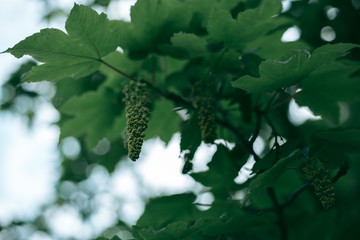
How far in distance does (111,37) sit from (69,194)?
166 inches

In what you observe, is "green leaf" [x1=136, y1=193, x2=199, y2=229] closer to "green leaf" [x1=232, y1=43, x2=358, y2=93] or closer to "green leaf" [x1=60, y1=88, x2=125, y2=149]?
"green leaf" [x1=60, y1=88, x2=125, y2=149]

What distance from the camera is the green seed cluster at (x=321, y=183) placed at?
116 centimetres

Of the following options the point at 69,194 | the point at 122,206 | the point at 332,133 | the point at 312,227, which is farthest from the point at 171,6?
the point at 122,206

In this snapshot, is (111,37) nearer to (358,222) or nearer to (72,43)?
(72,43)

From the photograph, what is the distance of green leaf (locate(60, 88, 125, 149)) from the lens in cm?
186

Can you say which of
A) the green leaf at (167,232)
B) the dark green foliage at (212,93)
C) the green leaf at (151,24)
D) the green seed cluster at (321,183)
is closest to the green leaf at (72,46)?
the dark green foliage at (212,93)

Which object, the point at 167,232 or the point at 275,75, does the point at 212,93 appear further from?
the point at 167,232

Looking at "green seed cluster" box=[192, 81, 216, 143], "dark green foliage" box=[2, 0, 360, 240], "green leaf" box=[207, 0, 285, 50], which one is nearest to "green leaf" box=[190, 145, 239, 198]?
"dark green foliage" box=[2, 0, 360, 240]

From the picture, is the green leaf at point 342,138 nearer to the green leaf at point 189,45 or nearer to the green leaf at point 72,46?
the green leaf at point 189,45

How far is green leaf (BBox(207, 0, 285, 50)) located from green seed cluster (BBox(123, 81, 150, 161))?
0.35 metres

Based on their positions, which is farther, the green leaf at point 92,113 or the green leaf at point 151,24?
the green leaf at point 92,113

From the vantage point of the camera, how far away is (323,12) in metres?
2.70

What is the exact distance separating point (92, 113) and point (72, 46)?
598 mm

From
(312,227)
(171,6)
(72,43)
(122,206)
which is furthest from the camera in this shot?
(122,206)
